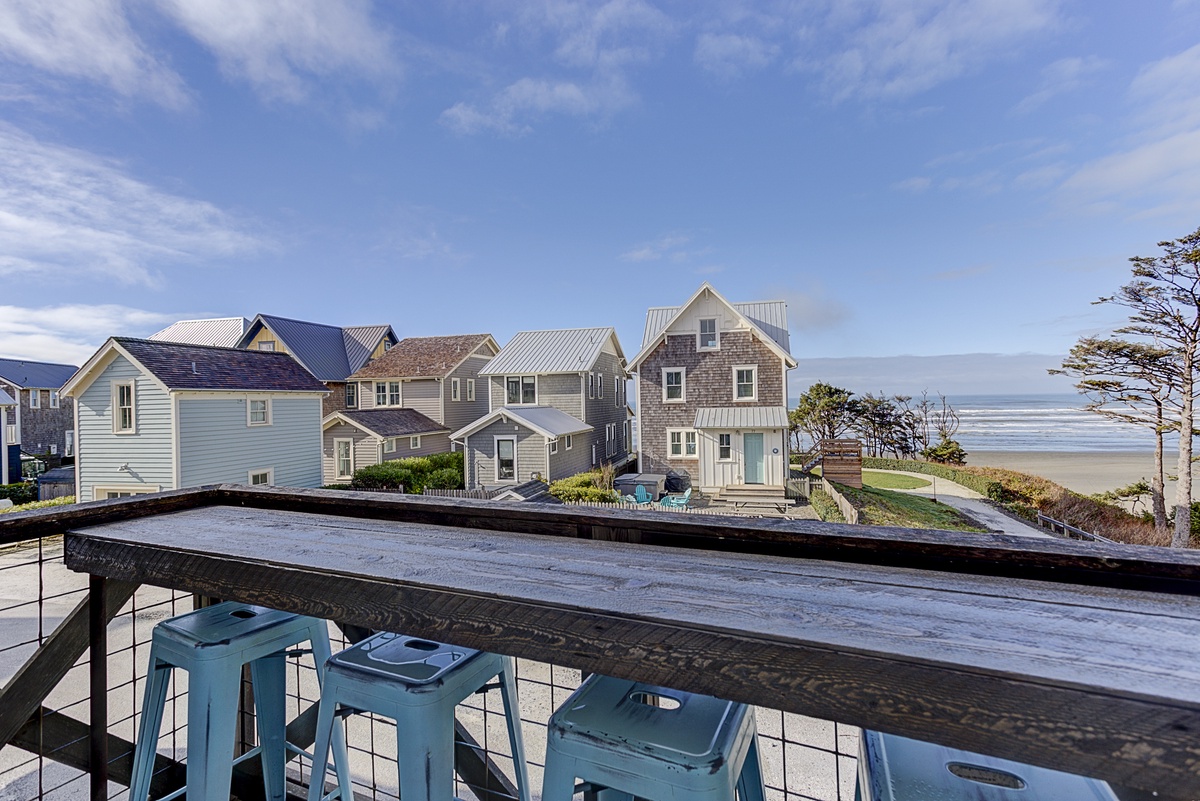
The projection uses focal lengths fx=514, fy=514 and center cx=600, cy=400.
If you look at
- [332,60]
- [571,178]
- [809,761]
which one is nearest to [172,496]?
[809,761]

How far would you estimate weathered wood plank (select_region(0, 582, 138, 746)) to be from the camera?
133 cm

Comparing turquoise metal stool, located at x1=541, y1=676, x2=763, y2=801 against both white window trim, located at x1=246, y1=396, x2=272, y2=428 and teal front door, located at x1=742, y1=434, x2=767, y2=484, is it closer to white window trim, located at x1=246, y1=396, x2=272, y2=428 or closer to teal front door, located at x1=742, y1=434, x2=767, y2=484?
white window trim, located at x1=246, y1=396, x2=272, y2=428

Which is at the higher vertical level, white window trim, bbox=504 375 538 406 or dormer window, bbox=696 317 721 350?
dormer window, bbox=696 317 721 350

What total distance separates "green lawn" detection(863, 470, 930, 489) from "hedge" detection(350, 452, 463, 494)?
545 inches

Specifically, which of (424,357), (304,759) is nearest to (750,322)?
(424,357)

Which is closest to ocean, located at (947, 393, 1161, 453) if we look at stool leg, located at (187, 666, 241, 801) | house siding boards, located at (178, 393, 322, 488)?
house siding boards, located at (178, 393, 322, 488)

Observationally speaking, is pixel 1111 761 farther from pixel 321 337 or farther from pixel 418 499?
pixel 321 337

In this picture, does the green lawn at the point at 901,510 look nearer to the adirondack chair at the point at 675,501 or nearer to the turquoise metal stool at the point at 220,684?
the adirondack chair at the point at 675,501

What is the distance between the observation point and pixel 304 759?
79.9 inches

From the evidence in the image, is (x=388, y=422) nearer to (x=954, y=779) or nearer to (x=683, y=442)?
(x=683, y=442)

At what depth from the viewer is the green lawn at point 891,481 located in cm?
1750

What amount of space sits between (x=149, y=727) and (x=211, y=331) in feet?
91.5

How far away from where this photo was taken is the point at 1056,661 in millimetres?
530

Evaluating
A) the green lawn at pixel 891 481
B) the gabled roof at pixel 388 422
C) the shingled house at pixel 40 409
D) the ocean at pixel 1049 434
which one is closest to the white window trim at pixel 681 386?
the green lawn at pixel 891 481
